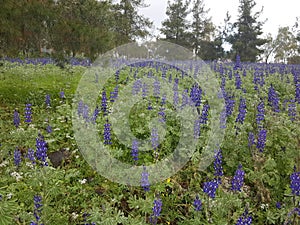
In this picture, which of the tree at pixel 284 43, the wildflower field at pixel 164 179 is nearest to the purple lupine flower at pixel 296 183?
the wildflower field at pixel 164 179

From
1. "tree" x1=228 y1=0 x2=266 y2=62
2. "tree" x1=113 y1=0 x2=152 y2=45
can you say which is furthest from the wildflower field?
"tree" x1=228 y1=0 x2=266 y2=62

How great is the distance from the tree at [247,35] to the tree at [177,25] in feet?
17.1

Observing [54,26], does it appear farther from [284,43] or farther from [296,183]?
[284,43]

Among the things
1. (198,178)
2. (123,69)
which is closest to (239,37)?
(123,69)

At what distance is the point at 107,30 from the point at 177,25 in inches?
1162

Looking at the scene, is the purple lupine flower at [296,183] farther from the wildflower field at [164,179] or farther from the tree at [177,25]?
the tree at [177,25]

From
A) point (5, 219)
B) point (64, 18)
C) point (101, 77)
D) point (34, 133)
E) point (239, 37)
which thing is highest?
point (239, 37)

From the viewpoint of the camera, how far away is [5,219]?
204 cm

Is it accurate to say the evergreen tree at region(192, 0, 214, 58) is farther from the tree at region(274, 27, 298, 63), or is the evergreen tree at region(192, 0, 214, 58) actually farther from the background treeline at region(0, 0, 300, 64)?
the tree at region(274, 27, 298, 63)

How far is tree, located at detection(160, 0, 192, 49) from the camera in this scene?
Answer: 1385 inches

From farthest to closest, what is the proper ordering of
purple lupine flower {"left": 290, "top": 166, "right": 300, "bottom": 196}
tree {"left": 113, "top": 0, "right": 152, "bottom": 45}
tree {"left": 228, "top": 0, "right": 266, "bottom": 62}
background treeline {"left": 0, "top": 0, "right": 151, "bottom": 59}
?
tree {"left": 228, "top": 0, "right": 266, "bottom": 62} < tree {"left": 113, "top": 0, "right": 152, "bottom": 45} < background treeline {"left": 0, "top": 0, "right": 151, "bottom": 59} < purple lupine flower {"left": 290, "top": 166, "right": 300, "bottom": 196}

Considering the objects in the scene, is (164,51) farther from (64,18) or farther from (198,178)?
(198,178)

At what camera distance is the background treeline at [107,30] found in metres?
4.36

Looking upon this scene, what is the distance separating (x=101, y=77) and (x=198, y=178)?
6074 mm
